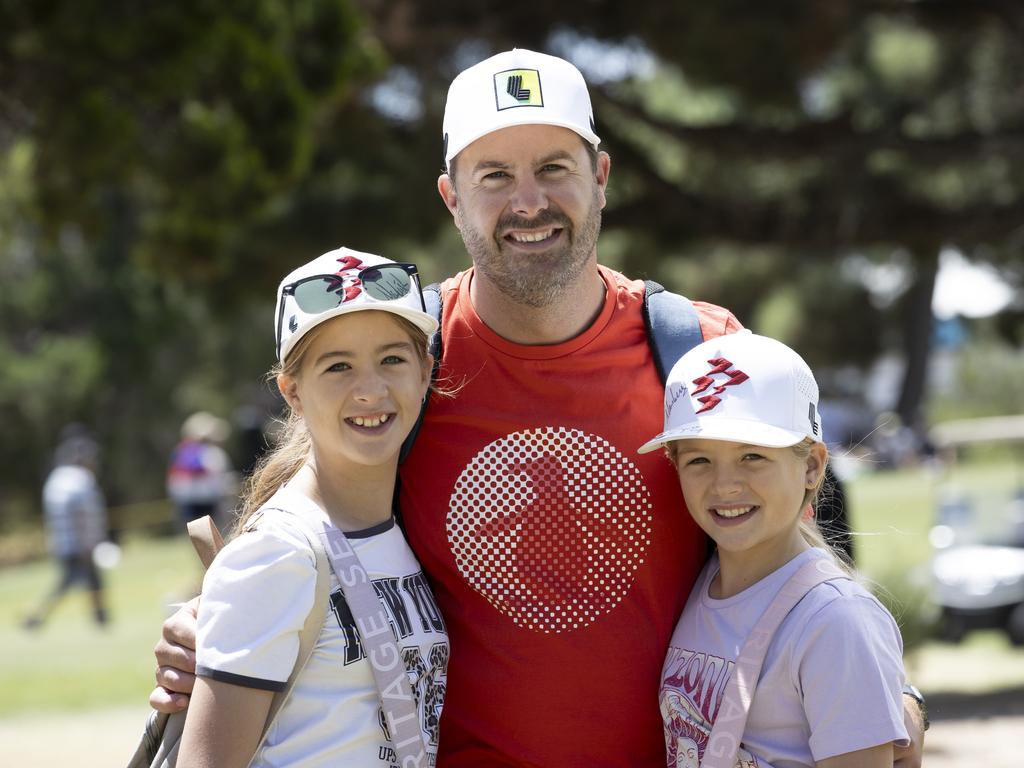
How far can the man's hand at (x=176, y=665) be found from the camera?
8.09 ft

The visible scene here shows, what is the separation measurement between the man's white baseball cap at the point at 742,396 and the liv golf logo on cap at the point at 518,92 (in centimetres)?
67

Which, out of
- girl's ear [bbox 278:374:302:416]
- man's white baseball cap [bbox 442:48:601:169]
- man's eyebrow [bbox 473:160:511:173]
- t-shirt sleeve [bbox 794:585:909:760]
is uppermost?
man's white baseball cap [bbox 442:48:601:169]

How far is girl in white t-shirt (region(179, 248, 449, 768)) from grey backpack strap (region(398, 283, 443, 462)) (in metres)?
0.12

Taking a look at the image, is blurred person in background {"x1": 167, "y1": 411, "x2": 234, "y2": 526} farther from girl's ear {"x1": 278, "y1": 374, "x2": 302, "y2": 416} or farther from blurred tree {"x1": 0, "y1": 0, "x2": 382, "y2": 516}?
girl's ear {"x1": 278, "y1": 374, "x2": 302, "y2": 416}

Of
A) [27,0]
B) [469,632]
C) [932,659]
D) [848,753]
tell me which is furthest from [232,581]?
[932,659]

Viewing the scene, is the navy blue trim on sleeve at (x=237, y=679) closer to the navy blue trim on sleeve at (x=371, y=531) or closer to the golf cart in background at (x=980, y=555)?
the navy blue trim on sleeve at (x=371, y=531)

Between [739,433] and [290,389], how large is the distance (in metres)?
0.93

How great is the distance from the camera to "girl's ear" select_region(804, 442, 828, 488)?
2715 mm

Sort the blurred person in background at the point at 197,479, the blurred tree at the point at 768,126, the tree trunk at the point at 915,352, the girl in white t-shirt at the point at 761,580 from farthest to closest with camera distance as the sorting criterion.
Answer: the tree trunk at the point at 915,352, the blurred person in background at the point at 197,479, the blurred tree at the point at 768,126, the girl in white t-shirt at the point at 761,580

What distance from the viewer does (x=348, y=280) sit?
8.39 ft

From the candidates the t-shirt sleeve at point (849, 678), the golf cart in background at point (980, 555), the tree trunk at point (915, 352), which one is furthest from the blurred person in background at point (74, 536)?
the tree trunk at point (915, 352)

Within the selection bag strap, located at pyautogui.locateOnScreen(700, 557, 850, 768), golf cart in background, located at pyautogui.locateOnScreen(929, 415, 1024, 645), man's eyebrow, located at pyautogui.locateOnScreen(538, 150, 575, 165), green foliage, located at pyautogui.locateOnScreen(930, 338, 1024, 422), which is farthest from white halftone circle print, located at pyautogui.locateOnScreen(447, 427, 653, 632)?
green foliage, located at pyautogui.locateOnScreen(930, 338, 1024, 422)

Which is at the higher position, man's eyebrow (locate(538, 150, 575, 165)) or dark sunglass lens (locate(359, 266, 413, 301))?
man's eyebrow (locate(538, 150, 575, 165))

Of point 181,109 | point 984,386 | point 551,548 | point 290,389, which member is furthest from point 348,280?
point 984,386
